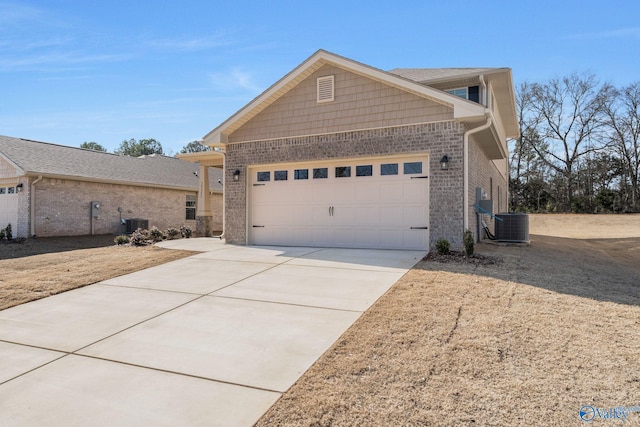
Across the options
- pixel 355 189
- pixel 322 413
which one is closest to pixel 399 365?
pixel 322 413

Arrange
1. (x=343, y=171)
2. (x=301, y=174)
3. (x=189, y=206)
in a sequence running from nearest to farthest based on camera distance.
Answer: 1. (x=343, y=171)
2. (x=301, y=174)
3. (x=189, y=206)

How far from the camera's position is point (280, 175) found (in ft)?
37.3

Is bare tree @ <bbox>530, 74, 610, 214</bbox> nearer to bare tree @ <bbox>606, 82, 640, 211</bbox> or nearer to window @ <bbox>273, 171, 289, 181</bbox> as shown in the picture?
bare tree @ <bbox>606, 82, 640, 211</bbox>

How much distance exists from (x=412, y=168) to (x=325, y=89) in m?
3.26

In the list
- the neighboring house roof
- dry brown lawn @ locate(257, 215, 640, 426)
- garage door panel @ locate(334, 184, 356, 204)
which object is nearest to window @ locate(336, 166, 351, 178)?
garage door panel @ locate(334, 184, 356, 204)

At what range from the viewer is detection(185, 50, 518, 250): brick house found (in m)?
9.21

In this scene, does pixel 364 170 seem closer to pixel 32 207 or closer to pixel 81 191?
pixel 81 191

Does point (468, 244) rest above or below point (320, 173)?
below

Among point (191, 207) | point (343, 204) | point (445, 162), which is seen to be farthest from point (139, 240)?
point (191, 207)

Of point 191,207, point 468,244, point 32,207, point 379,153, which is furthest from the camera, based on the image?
point 191,207

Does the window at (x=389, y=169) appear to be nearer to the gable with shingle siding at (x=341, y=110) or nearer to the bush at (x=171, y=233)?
the gable with shingle siding at (x=341, y=110)

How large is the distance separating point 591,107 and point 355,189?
35.2 metres

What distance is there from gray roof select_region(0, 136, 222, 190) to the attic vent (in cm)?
1182

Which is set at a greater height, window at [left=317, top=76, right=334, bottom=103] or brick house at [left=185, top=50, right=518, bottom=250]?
window at [left=317, top=76, right=334, bottom=103]
